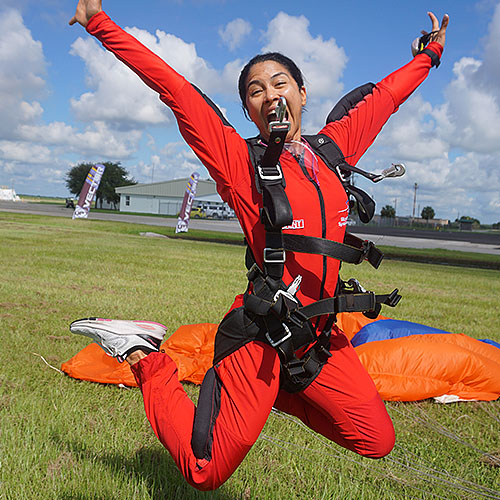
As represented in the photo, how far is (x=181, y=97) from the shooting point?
6.89 feet

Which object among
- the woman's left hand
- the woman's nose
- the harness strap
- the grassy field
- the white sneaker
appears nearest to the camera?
the harness strap

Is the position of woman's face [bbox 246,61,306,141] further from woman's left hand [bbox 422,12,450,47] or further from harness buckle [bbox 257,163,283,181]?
woman's left hand [bbox 422,12,450,47]

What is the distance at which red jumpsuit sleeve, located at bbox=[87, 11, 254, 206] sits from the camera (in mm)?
2086

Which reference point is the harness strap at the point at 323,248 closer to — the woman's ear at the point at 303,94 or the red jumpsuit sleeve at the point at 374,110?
the red jumpsuit sleeve at the point at 374,110

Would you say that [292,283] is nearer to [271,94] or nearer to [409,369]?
[271,94]

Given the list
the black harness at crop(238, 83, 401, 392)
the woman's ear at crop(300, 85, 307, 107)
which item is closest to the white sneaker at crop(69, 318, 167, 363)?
the black harness at crop(238, 83, 401, 392)

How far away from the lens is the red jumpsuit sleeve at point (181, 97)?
209 centimetres

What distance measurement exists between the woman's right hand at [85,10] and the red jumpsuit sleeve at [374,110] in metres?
1.23

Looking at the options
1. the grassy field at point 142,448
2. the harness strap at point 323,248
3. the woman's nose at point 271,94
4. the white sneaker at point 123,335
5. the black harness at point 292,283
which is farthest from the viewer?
the grassy field at point 142,448

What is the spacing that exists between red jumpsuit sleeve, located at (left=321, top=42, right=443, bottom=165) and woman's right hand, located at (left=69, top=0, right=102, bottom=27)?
4.04ft

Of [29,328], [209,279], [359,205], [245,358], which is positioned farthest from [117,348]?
[209,279]

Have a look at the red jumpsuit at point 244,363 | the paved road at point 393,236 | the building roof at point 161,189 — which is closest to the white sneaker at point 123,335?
the red jumpsuit at point 244,363

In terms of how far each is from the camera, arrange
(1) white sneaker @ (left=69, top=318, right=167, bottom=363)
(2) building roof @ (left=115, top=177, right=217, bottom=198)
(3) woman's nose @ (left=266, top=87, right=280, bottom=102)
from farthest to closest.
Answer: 1. (2) building roof @ (left=115, top=177, right=217, bottom=198)
2. (1) white sneaker @ (left=69, top=318, right=167, bottom=363)
3. (3) woman's nose @ (left=266, top=87, right=280, bottom=102)

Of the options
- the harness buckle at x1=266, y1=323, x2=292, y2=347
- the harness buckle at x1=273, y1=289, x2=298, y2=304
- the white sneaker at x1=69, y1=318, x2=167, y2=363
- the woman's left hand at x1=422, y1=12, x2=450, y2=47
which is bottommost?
the white sneaker at x1=69, y1=318, x2=167, y2=363
